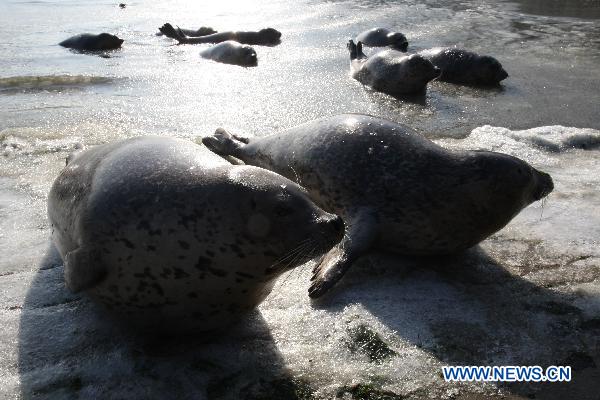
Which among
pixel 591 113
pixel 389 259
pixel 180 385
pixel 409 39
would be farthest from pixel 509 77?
pixel 180 385

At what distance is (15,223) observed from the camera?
138 inches

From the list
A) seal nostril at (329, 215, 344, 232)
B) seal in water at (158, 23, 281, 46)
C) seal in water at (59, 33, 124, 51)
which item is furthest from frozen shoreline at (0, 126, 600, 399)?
seal in water at (158, 23, 281, 46)

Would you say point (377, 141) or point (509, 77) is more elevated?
point (377, 141)

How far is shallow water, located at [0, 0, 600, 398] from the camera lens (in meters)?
2.35

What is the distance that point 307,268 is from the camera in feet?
10.7

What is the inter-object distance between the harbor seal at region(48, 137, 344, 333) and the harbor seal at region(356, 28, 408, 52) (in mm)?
8359

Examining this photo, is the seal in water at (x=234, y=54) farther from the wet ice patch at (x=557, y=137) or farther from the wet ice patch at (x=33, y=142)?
the wet ice patch at (x=557, y=137)

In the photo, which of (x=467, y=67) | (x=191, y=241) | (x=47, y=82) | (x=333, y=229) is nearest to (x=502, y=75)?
(x=467, y=67)

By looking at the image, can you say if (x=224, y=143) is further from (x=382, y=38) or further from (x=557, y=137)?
(x=382, y=38)

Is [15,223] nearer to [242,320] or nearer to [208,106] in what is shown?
[242,320]

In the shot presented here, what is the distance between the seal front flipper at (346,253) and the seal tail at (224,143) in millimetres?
1410

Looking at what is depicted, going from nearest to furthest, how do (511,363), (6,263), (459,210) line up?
(511,363) → (6,263) → (459,210)

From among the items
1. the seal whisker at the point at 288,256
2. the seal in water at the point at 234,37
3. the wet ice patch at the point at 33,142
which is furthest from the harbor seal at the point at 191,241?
the seal in water at the point at 234,37

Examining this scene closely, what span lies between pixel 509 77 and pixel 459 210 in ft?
18.3
